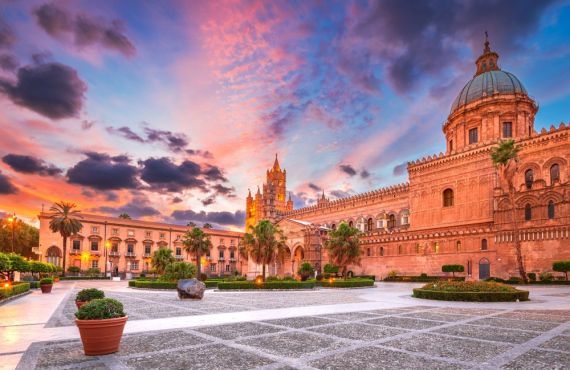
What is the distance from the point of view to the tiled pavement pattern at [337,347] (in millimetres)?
6912

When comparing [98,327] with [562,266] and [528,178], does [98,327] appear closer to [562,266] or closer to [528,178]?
[562,266]

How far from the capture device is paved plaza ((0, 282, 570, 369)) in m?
6.99

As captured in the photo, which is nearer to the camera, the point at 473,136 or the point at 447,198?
the point at 447,198

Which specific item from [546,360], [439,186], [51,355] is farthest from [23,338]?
[439,186]

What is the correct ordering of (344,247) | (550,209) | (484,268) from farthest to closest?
(484,268) < (344,247) < (550,209)

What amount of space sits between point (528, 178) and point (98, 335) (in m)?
47.2

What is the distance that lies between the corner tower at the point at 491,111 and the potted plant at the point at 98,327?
49.1 meters

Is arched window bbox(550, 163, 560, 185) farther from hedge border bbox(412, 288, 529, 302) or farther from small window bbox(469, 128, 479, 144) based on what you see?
hedge border bbox(412, 288, 529, 302)

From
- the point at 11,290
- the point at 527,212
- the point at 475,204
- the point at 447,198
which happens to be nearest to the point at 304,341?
the point at 11,290

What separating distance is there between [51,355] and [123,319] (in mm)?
1626

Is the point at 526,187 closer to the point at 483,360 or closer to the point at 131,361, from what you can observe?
the point at 483,360

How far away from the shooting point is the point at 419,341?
894cm

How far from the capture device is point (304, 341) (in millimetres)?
8867

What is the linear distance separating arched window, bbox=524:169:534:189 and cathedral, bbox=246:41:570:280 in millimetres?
98
